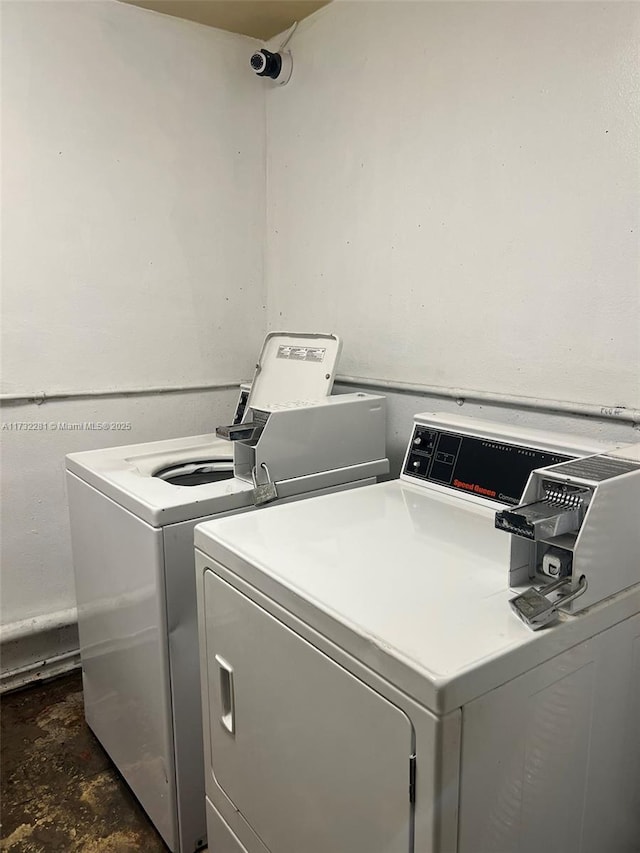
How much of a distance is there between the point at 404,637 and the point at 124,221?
199cm

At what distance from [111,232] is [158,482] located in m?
1.15

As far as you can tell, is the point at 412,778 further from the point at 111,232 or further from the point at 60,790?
the point at 111,232

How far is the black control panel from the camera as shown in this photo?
132cm

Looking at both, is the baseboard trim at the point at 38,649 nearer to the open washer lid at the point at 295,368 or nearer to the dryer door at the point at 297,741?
the open washer lid at the point at 295,368

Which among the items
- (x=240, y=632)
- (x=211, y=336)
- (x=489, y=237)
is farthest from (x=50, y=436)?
(x=489, y=237)

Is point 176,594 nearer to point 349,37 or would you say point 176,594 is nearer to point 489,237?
point 489,237

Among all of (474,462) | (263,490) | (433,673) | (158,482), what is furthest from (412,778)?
(158,482)

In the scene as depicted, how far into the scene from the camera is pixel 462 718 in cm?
75

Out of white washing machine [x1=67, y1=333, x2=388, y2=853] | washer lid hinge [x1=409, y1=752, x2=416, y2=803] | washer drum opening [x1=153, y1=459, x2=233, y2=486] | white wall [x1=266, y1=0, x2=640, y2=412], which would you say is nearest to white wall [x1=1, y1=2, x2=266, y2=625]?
white wall [x1=266, y1=0, x2=640, y2=412]

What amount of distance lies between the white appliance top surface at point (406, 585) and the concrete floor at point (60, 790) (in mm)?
1027

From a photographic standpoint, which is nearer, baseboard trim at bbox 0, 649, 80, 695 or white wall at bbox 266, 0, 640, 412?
white wall at bbox 266, 0, 640, 412

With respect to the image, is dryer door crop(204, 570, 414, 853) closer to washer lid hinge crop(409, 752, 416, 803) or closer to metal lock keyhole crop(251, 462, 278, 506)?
washer lid hinge crop(409, 752, 416, 803)

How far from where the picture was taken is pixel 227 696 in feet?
3.91

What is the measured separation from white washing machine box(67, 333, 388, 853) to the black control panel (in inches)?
11.9
